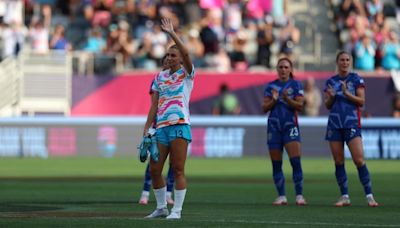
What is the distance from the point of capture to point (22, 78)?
38.9 m

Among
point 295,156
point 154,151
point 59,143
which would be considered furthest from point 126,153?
point 154,151

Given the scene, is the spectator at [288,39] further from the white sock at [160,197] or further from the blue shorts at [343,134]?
the white sock at [160,197]

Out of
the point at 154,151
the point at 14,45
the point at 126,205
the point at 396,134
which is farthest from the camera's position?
the point at 14,45

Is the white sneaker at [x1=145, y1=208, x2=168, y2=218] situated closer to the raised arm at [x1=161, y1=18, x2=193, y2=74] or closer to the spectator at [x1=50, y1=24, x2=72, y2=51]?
the raised arm at [x1=161, y1=18, x2=193, y2=74]

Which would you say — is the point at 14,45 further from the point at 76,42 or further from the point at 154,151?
the point at 154,151

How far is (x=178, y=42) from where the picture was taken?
1498 centimetres

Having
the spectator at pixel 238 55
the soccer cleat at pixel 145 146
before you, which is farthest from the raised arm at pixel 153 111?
the spectator at pixel 238 55

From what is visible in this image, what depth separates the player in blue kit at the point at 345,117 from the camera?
18.7 metres

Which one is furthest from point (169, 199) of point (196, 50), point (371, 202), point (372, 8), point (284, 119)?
point (372, 8)

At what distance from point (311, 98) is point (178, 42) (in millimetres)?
21102

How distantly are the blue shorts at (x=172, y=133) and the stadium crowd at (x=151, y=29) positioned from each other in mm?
22023

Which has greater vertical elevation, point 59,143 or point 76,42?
point 76,42

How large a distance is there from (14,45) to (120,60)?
363cm

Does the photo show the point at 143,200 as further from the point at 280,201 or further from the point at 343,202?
the point at 343,202
